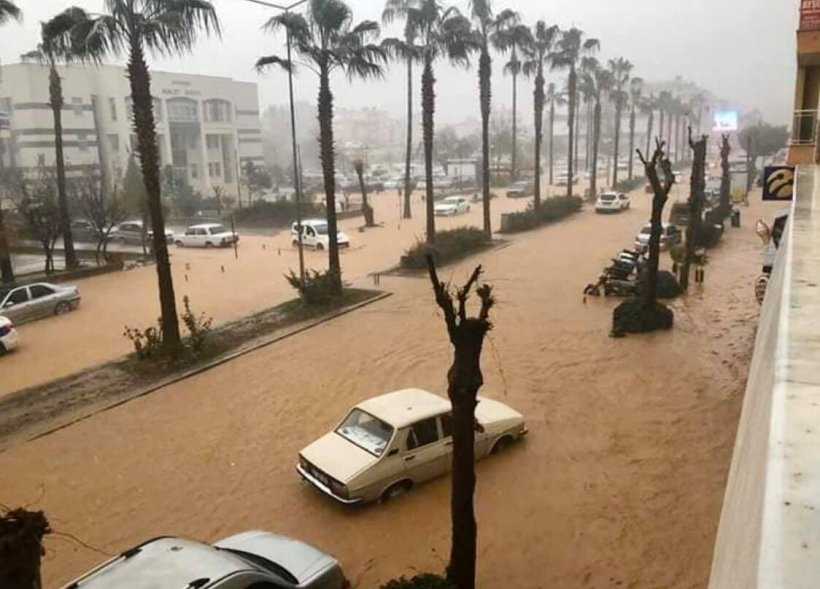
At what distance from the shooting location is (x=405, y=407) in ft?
30.3

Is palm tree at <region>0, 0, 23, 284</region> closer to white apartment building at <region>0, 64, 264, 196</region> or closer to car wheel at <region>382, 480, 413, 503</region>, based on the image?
car wheel at <region>382, 480, 413, 503</region>

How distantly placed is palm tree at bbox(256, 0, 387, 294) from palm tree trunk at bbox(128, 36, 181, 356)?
612 cm

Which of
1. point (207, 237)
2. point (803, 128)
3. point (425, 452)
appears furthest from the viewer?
point (207, 237)

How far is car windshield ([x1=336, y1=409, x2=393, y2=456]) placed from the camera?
867cm

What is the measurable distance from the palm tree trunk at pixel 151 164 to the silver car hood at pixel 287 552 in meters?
8.57

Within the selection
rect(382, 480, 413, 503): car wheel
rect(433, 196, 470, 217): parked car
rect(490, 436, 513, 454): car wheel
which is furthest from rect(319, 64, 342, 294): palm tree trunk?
rect(433, 196, 470, 217): parked car

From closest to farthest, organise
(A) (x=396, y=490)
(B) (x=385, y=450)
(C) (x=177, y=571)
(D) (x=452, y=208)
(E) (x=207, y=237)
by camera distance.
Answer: (C) (x=177, y=571), (B) (x=385, y=450), (A) (x=396, y=490), (E) (x=207, y=237), (D) (x=452, y=208)

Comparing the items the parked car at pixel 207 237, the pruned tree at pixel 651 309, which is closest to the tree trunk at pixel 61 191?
the parked car at pixel 207 237

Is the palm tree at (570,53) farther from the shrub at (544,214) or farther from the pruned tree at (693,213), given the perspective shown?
the pruned tree at (693,213)

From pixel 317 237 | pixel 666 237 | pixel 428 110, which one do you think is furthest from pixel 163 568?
pixel 317 237

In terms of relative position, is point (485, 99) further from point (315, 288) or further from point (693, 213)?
point (315, 288)

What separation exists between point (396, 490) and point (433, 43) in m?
23.3

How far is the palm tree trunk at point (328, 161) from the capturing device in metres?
20.2

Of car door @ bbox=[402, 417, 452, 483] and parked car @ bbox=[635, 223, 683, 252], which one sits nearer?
car door @ bbox=[402, 417, 452, 483]
